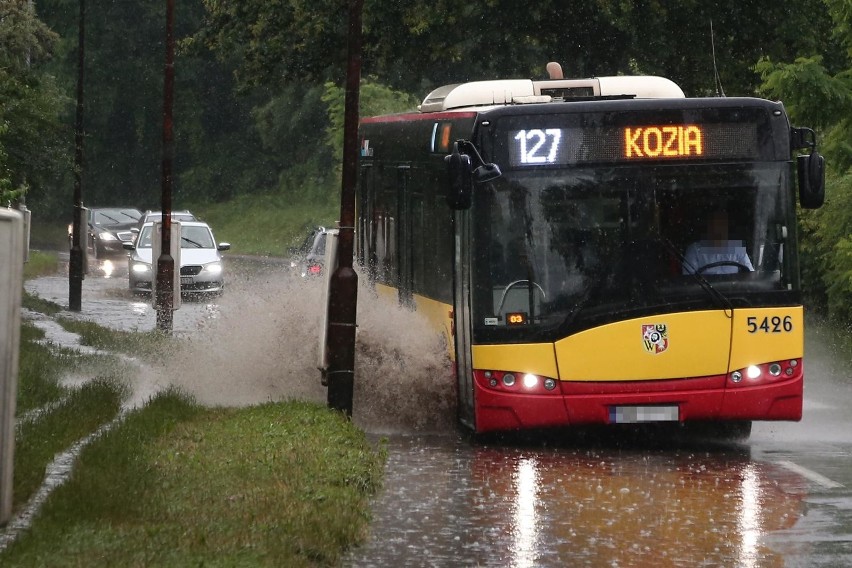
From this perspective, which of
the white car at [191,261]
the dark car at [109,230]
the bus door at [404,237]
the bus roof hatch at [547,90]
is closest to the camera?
the bus roof hatch at [547,90]

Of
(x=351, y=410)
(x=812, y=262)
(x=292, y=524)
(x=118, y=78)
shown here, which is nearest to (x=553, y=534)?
(x=292, y=524)

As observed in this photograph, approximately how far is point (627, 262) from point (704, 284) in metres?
0.61

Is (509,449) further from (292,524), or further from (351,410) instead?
(292,524)

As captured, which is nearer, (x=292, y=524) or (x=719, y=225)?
(x=292, y=524)

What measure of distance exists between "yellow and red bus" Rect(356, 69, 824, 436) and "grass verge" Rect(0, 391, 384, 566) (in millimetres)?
1493

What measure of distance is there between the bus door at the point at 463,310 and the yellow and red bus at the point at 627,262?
0.03m

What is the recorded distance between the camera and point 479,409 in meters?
14.2

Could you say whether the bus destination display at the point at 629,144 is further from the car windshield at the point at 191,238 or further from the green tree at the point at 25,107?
the car windshield at the point at 191,238

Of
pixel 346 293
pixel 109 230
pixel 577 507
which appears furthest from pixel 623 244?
pixel 109 230

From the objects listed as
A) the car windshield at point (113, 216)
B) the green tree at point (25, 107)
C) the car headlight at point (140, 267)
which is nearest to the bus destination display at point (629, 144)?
the green tree at point (25, 107)

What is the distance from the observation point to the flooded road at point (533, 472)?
31.2ft

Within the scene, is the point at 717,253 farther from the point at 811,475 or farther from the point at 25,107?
the point at 25,107

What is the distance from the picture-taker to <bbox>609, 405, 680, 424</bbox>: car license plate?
13.9m

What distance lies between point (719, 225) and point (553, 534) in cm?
479
